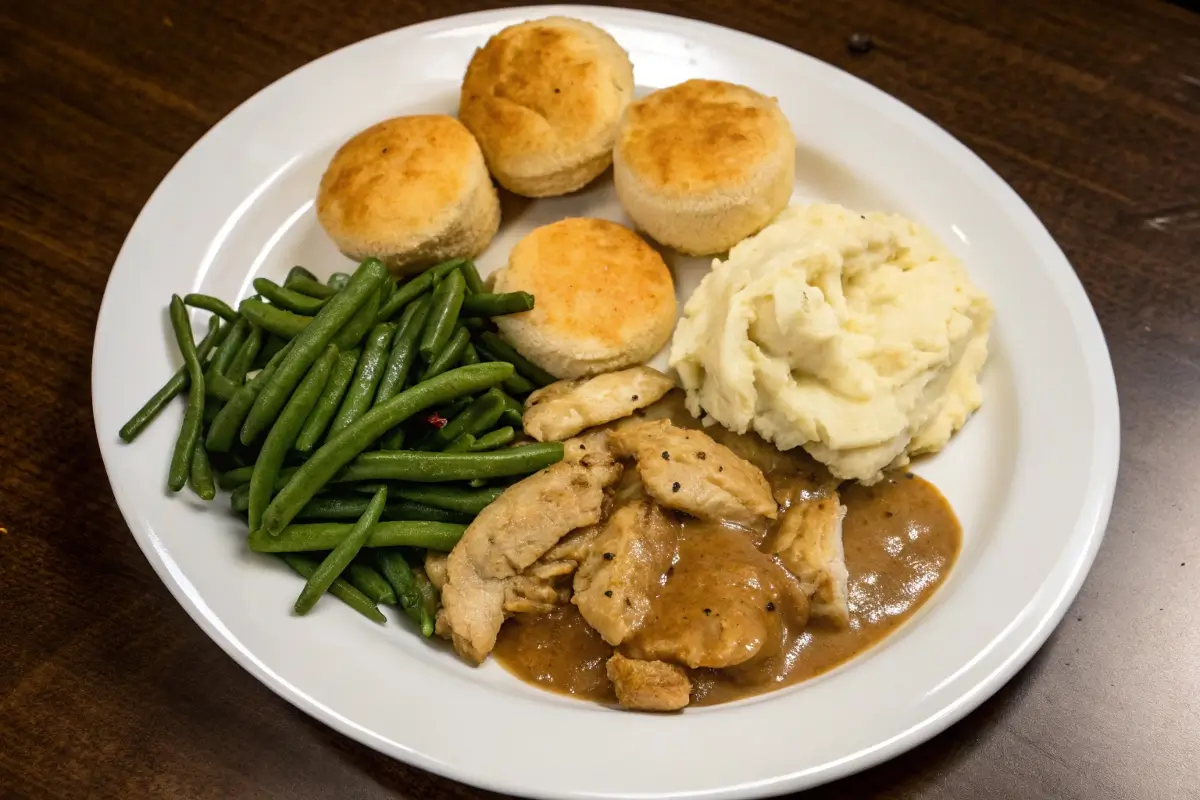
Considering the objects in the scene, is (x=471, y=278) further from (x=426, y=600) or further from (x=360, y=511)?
(x=426, y=600)

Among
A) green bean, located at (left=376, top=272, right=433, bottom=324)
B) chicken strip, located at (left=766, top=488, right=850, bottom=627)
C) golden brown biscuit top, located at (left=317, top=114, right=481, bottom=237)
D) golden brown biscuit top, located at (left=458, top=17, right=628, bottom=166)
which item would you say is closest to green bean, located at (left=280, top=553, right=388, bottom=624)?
green bean, located at (left=376, top=272, right=433, bottom=324)

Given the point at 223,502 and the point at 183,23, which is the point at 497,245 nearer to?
the point at 223,502

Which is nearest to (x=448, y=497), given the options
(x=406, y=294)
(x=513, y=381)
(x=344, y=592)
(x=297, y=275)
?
(x=344, y=592)

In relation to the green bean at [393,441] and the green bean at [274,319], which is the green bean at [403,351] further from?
the green bean at [274,319]

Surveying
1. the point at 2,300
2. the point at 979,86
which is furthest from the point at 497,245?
the point at 979,86

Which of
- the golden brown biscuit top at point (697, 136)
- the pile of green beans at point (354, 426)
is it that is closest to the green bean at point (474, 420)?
the pile of green beans at point (354, 426)
